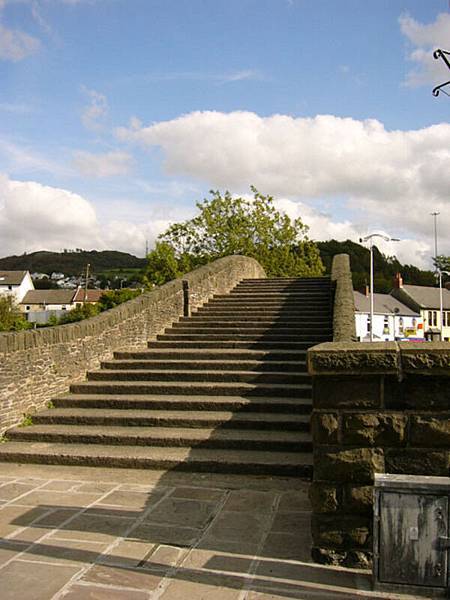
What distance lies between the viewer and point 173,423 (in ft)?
21.8

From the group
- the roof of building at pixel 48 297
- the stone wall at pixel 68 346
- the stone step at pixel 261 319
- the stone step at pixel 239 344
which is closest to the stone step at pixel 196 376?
the stone wall at pixel 68 346

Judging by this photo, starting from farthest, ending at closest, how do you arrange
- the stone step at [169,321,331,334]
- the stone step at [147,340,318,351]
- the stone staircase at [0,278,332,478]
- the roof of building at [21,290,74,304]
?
the roof of building at [21,290,74,304], the stone step at [169,321,331,334], the stone step at [147,340,318,351], the stone staircase at [0,278,332,478]

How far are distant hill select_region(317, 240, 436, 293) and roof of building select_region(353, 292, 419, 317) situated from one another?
628 inches

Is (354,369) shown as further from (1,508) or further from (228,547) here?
(1,508)

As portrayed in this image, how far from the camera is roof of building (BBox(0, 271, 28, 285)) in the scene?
340 ft

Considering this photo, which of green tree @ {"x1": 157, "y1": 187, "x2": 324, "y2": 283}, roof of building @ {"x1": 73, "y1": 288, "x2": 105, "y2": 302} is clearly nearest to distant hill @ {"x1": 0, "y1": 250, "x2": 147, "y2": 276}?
roof of building @ {"x1": 73, "y1": 288, "x2": 105, "y2": 302}

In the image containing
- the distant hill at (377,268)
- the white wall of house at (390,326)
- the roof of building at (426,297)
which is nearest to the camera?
the white wall of house at (390,326)

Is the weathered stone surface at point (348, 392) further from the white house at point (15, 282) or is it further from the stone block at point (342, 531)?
the white house at point (15, 282)

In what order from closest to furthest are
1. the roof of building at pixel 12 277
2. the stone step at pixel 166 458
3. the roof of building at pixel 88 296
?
the stone step at pixel 166 458 < the roof of building at pixel 88 296 < the roof of building at pixel 12 277

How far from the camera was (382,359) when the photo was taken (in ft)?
10.9

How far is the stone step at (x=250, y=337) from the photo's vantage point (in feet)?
30.9

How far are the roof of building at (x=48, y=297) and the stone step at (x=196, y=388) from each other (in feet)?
315

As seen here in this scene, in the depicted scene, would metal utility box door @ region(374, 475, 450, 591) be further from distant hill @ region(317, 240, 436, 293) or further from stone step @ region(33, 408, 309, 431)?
distant hill @ region(317, 240, 436, 293)

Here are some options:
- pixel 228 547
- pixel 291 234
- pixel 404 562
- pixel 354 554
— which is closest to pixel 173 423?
pixel 228 547
